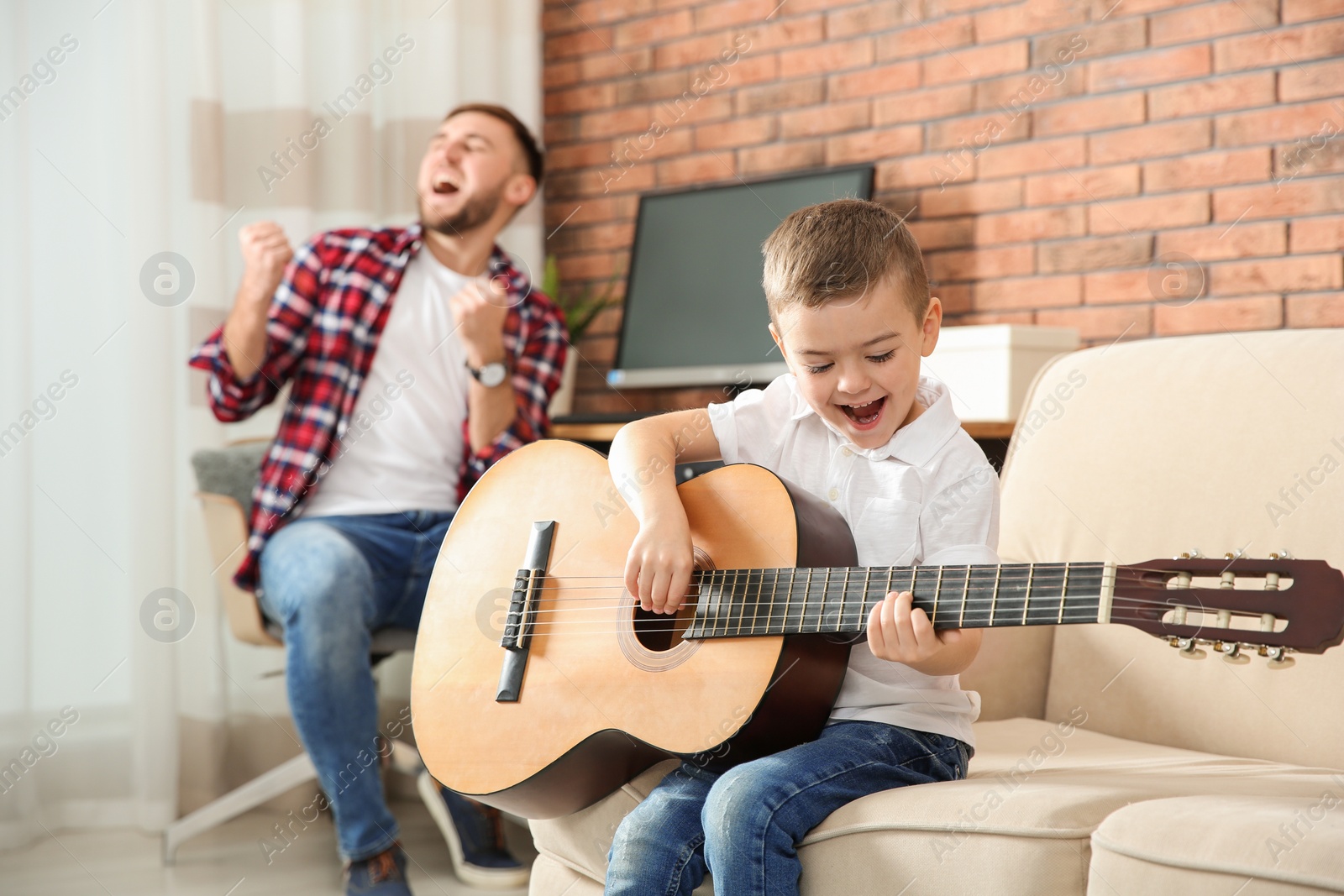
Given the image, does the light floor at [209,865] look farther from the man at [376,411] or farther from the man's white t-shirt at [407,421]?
the man's white t-shirt at [407,421]

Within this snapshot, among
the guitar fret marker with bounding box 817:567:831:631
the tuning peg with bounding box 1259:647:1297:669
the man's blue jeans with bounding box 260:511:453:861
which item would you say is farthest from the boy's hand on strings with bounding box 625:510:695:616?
the man's blue jeans with bounding box 260:511:453:861

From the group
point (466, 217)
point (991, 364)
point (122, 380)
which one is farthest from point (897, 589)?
point (122, 380)

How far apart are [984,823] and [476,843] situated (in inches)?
57.3

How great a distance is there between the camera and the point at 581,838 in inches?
51.8

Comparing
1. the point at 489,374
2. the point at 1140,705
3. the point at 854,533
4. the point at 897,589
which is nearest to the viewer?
the point at 897,589

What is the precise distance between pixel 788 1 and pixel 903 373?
6.63 ft

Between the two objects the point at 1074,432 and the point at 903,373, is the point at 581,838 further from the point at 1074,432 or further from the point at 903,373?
the point at 1074,432

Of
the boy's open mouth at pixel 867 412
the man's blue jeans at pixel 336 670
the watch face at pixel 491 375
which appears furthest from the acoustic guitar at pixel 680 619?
the watch face at pixel 491 375

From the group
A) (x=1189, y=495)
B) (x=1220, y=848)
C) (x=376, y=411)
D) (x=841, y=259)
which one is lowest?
(x=1220, y=848)

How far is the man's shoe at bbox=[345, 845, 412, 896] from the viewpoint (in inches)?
77.7

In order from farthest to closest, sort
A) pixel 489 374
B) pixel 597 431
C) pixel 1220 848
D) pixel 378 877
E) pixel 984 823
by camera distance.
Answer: pixel 597 431 < pixel 489 374 < pixel 378 877 < pixel 984 823 < pixel 1220 848

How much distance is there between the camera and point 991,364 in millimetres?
2254

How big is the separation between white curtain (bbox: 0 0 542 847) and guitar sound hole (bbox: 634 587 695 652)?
1.65 meters

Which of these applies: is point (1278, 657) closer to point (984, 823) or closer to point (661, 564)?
point (984, 823)
